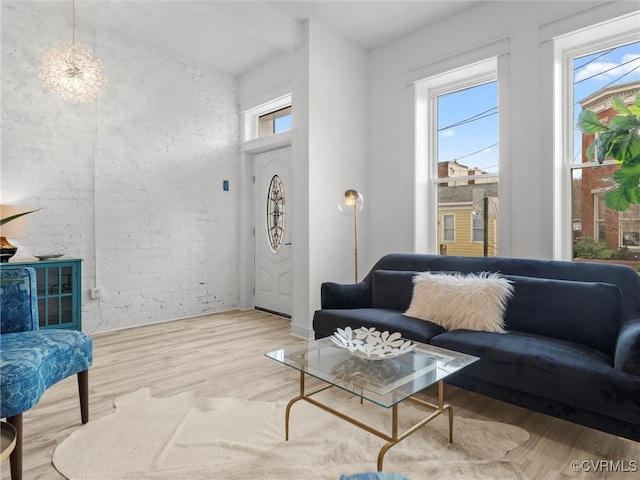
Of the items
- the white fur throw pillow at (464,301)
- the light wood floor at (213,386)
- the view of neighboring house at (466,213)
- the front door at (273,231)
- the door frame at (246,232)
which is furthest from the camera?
the door frame at (246,232)

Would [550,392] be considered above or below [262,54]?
below

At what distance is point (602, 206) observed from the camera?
3.04 metres

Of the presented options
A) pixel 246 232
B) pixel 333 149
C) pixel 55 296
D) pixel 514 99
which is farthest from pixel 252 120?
pixel 514 99

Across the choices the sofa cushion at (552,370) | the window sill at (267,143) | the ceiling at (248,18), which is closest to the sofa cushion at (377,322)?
the sofa cushion at (552,370)

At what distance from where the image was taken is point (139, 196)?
4324mm

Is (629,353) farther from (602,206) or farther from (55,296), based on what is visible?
(55,296)

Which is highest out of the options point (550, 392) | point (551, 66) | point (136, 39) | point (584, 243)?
point (136, 39)

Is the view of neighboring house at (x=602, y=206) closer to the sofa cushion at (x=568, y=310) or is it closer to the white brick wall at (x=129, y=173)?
the sofa cushion at (x=568, y=310)

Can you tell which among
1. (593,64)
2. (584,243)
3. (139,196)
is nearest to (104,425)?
(139,196)

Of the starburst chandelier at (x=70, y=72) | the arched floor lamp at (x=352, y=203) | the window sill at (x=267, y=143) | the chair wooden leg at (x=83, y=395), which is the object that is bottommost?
the chair wooden leg at (x=83, y=395)

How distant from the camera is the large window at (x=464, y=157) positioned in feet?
11.8

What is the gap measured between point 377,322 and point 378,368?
922mm

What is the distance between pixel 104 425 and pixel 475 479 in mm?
1887

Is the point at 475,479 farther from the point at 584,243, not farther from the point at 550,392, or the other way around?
the point at 584,243
